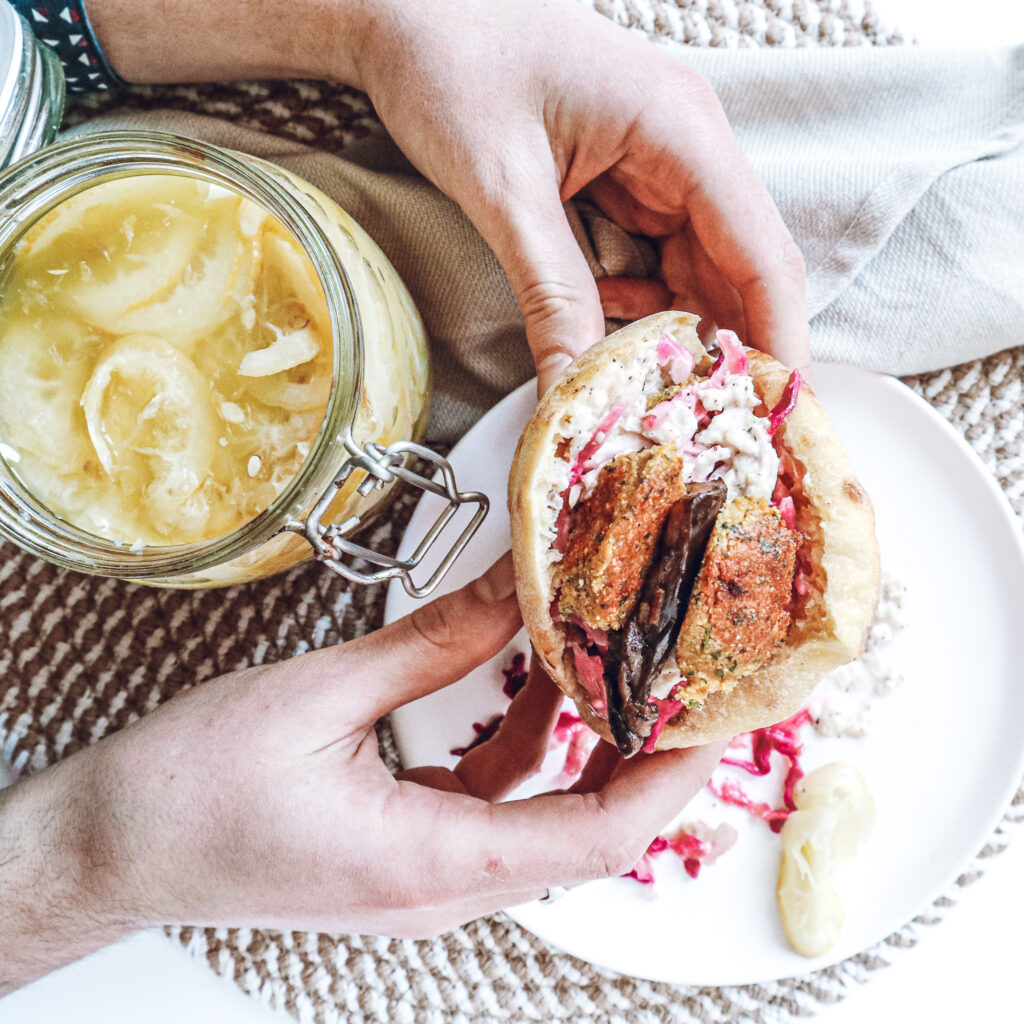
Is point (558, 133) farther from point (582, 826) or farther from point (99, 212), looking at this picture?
point (582, 826)

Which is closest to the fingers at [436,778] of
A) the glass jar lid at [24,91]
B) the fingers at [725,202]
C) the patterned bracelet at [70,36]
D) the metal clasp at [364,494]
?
the metal clasp at [364,494]

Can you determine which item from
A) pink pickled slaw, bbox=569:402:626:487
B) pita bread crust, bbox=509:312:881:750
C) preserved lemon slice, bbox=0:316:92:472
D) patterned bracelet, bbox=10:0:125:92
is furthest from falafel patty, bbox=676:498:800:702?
patterned bracelet, bbox=10:0:125:92

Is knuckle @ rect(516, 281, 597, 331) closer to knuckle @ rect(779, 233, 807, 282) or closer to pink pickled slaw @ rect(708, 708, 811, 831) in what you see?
knuckle @ rect(779, 233, 807, 282)

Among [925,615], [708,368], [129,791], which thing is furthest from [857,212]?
[129,791]

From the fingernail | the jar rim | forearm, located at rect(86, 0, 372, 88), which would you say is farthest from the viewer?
forearm, located at rect(86, 0, 372, 88)

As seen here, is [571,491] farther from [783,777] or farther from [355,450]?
[783,777]
